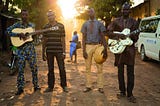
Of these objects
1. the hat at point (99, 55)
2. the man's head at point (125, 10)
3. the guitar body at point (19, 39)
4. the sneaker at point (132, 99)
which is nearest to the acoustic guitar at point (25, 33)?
the guitar body at point (19, 39)

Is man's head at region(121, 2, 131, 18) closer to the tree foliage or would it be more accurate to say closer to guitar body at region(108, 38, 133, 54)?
guitar body at region(108, 38, 133, 54)

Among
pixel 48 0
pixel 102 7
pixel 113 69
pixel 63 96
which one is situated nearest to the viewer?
pixel 63 96

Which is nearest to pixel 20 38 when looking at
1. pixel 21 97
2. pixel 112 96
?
pixel 21 97

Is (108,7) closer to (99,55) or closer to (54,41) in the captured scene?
(54,41)

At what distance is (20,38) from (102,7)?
1904cm

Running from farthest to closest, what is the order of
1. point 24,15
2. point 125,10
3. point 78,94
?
point 78,94, point 24,15, point 125,10

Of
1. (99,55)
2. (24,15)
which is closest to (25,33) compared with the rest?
(24,15)

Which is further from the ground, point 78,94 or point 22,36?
point 22,36

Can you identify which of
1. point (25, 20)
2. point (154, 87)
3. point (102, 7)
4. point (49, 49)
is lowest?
point (154, 87)

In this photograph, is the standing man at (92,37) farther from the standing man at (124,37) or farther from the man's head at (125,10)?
the man's head at (125,10)

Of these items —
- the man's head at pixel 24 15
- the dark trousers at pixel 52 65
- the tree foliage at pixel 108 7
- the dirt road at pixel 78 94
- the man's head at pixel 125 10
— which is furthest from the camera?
the tree foliage at pixel 108 7

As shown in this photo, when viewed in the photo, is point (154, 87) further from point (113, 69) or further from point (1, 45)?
point (1, 45)

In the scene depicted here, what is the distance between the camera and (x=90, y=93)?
24.5ft

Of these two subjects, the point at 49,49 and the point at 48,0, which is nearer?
the point at 49,49
